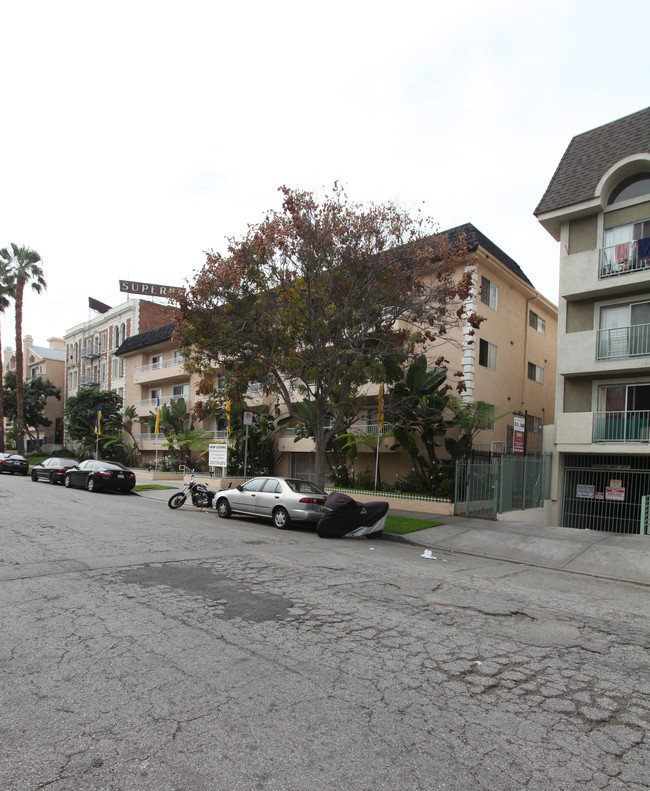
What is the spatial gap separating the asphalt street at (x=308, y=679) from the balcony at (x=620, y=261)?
12.0 meters

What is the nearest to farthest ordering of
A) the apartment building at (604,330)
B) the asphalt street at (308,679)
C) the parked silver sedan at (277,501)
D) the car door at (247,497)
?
the asphalt street at (308,679) → the parked silver sedan at (277,501) → the car door at (247,497) → the apartment building at (604,330)

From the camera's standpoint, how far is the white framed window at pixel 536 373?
85.7ft

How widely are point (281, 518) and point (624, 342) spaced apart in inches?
467

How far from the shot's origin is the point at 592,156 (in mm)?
19188

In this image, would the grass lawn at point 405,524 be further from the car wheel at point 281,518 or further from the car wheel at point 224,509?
the car wheel at point 224,509

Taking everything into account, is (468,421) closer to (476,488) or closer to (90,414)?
(476,488)

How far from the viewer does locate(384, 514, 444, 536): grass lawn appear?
46.5 feet

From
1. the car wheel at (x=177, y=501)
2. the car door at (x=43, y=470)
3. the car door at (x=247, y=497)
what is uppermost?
the car door at (x=247, y=497)

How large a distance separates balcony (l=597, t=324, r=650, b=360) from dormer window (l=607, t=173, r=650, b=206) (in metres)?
4.12

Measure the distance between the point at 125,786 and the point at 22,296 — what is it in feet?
151

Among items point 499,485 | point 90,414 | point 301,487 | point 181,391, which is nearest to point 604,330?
point 499,485

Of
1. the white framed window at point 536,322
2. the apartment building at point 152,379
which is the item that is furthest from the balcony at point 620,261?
the apartment building at point 152,379

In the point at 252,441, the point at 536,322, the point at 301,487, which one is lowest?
the point at 301,487

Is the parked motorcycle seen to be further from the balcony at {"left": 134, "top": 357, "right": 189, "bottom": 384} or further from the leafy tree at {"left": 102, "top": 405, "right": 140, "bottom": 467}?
the leafy tree at {"left": 102, "top": 405, "right": 140, "bottom": 467}
